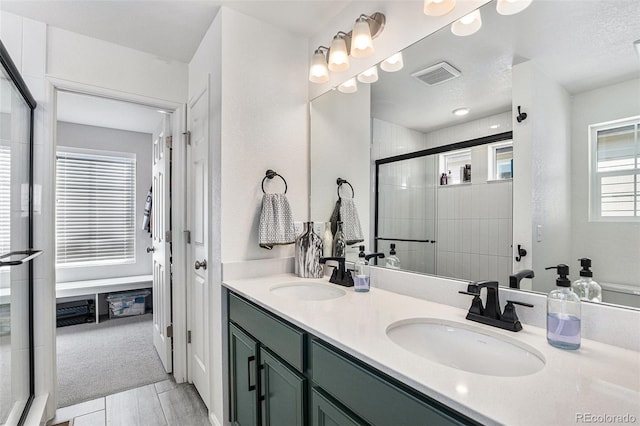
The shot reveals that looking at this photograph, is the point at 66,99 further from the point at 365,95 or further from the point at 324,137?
the point at 365,95

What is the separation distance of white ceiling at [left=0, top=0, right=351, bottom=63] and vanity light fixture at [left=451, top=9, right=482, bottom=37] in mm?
728

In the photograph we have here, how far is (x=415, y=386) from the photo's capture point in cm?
68

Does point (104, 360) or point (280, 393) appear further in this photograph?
point (104, 360)

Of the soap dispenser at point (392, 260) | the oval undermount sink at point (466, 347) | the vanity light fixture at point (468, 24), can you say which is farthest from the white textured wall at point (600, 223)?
the soap dispenser at point (392, 260)

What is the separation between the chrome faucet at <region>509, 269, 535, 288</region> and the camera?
3.39ft

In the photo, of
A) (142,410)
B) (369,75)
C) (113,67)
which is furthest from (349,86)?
(142,410)

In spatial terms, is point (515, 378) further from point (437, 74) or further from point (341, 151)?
point (341, 151)

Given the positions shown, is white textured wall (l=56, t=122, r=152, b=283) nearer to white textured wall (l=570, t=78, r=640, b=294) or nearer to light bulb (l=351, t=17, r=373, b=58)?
light bulb (l=351, t=17, r=373, b=58)

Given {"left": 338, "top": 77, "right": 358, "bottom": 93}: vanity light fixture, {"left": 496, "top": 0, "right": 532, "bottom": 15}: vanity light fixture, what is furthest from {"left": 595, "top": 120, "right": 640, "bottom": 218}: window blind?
{"left": 338, "top": 77, "right": 358, "bottom": 93}: vanity light fixture

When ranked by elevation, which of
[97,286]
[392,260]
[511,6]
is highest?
[511,6]

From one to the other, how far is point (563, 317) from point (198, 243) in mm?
1957

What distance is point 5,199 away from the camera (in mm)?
1521

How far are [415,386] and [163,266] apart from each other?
2.42 m

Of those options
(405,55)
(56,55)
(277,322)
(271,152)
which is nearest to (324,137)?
(271,152)
